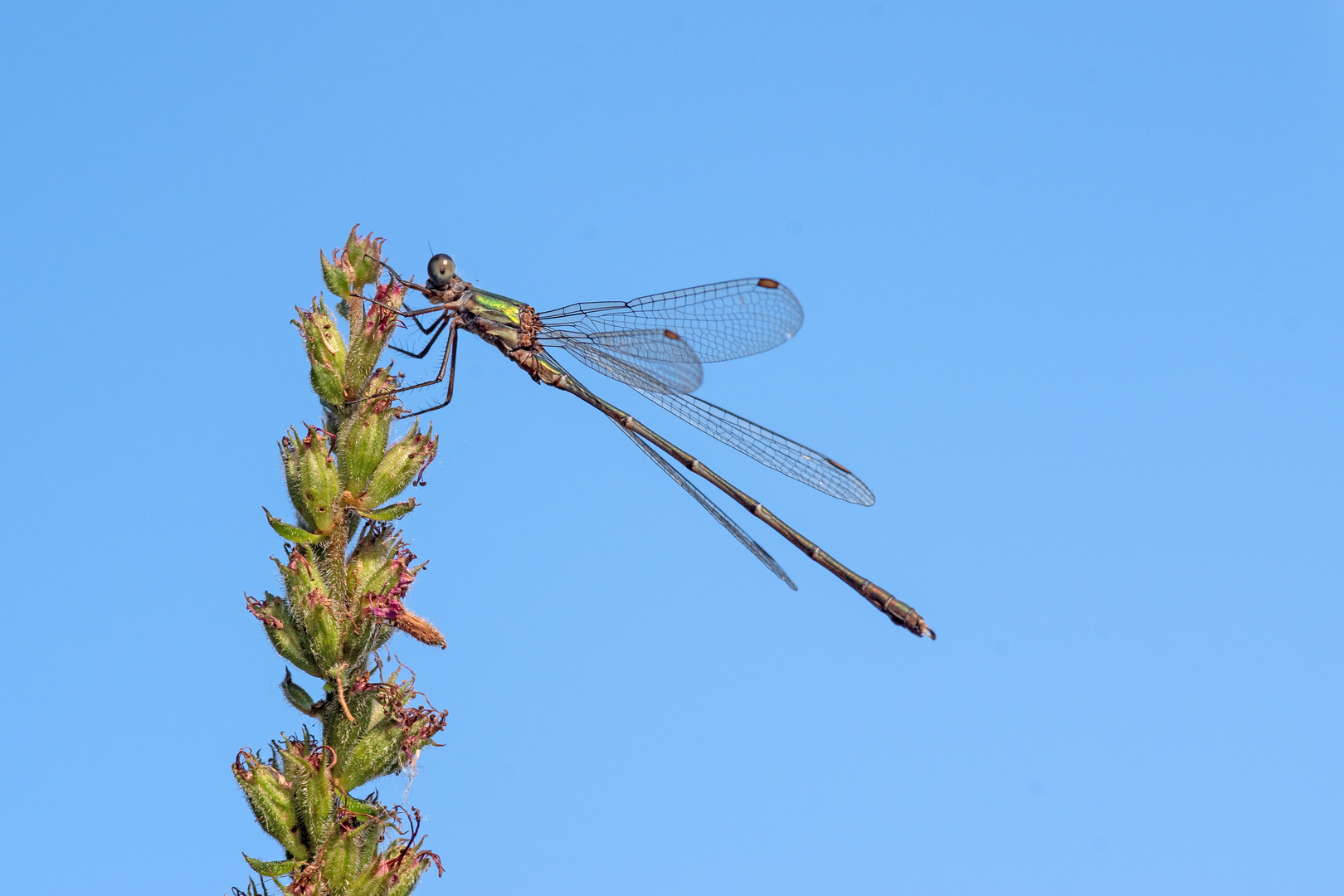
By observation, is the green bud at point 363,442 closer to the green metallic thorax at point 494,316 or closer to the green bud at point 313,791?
the green bud at point 313,791

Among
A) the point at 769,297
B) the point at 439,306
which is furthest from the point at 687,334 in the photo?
the point at 439,306

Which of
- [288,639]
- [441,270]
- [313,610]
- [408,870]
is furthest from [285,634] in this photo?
[441,270]

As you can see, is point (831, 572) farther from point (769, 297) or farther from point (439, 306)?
point (439, 306)

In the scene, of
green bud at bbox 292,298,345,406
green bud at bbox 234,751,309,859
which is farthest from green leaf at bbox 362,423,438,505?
green bud at bbox 234,751,309,859

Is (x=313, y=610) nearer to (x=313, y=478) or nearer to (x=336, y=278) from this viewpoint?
(x=313, y=478)

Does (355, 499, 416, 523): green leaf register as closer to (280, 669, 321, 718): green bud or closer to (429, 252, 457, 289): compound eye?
(280, 669, 321, 718): green bud

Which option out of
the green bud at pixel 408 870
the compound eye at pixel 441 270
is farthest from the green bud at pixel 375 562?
the compound eye at pixel 441 270
